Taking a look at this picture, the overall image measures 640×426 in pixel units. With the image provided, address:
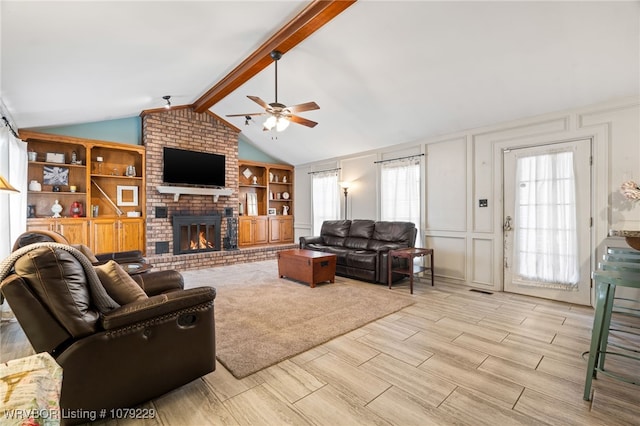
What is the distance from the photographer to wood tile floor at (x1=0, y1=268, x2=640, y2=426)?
1648 millimetres

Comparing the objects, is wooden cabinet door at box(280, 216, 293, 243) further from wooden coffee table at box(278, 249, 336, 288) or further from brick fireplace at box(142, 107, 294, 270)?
wooden coffee table at box(278, 249, 336, 288)

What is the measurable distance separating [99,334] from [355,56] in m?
3.78

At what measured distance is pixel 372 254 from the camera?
15.2ft

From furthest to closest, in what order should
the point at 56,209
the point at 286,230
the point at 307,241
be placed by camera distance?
the point at 286,230 → the point at 307,241 → the point at 56,209

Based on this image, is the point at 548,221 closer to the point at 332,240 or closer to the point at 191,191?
the point at 332,240

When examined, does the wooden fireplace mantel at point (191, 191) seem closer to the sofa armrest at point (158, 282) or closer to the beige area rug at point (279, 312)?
the beige area rug at point (279, 312)

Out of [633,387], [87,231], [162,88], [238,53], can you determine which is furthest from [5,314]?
[633,387]

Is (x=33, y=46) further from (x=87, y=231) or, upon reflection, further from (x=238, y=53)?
(x=87, y=231)

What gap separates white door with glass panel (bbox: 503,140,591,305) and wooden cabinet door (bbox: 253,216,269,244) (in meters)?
5.46

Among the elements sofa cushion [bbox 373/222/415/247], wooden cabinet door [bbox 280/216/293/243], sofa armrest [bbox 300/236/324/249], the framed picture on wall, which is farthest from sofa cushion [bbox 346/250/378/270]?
the framed picture on wall

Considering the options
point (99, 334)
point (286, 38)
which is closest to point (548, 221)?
point (286, 38)

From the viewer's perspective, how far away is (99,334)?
1505mm

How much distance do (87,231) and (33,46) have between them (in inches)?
139

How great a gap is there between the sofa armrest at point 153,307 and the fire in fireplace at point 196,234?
4.60 metres
